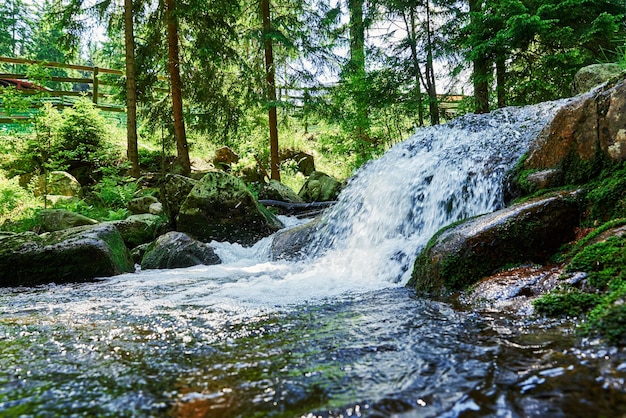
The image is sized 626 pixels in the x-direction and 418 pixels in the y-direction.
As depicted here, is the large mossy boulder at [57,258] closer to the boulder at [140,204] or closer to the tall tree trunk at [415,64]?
the boulder at [140,204]

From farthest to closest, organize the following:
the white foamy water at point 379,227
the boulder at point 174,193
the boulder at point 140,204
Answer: the boulder at point 140,204
the boulder at point 174,193
the white foamy water at point 379,227

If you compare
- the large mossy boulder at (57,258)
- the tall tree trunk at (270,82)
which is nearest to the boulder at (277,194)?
the tall tree trunk at (270,82)

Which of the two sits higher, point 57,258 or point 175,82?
point 175,82

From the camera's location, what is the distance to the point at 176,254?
291 inches

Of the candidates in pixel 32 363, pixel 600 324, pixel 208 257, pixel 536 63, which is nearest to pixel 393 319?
pixel 600 324

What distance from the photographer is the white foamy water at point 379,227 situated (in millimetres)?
4531

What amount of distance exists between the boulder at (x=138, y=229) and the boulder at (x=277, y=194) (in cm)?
A: 363

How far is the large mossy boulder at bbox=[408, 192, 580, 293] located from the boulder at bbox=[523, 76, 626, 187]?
51cm

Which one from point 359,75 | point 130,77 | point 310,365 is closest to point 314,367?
point 310,365

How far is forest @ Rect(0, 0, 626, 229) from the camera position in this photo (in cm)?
1004

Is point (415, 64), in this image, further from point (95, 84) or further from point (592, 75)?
point (95, 84)

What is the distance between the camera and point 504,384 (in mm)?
1579

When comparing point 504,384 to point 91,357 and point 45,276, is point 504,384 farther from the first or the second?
point 45,276

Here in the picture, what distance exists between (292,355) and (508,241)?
232cm
